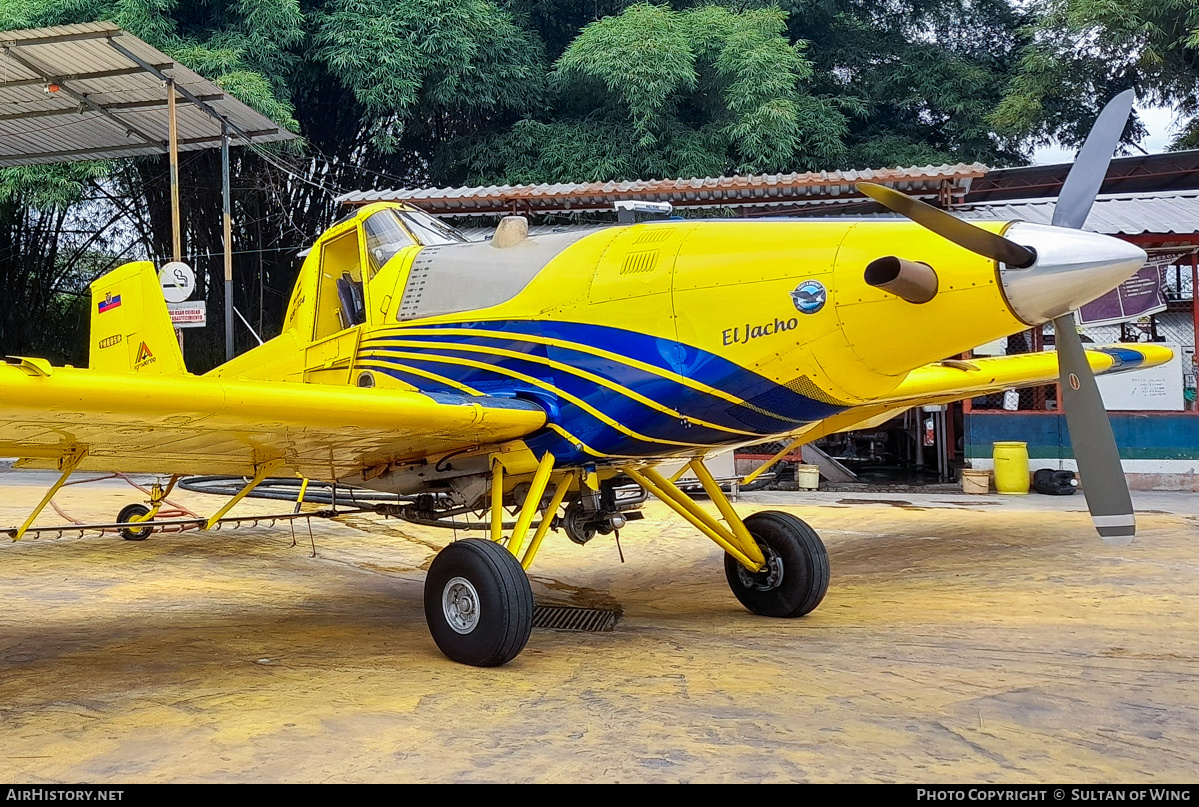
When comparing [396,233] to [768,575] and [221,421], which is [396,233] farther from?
[768,575]

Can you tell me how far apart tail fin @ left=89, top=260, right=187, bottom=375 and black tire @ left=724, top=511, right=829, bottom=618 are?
515 cm

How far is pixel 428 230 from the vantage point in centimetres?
723

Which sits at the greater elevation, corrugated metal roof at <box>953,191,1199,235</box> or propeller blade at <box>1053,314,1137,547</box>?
corrugated metal roof at <box>953,191,1199,235</box>

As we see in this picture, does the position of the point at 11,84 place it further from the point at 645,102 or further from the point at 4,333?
the point at 4,333

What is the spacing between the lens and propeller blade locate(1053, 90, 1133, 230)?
16.3 ft

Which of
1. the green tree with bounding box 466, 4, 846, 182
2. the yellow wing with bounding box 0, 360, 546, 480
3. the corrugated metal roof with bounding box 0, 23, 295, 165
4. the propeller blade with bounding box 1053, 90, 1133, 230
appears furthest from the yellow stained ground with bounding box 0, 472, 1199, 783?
the green tree with bounding box 466, 4, 846, 182

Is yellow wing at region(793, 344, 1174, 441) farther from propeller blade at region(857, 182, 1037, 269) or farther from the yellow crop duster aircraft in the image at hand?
propeller blade at region(857, 182, 1037, 269)

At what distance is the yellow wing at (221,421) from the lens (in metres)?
4.81

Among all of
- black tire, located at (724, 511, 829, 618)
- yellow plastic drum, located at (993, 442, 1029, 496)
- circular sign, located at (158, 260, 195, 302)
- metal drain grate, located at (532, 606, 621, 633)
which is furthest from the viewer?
yellow plastic drum, located at (993, 442, 1029, 496)

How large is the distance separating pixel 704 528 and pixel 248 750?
3716 mm

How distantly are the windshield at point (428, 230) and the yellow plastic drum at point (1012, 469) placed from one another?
36.3 feet

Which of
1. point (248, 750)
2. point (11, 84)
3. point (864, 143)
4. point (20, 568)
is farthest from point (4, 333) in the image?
point (248, 750)

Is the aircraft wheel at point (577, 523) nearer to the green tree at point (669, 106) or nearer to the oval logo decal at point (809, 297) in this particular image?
the oval logo decal at point (809, 297)

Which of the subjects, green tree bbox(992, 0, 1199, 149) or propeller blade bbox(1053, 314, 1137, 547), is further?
green tree bbox(992, 0, 1199, 149)
